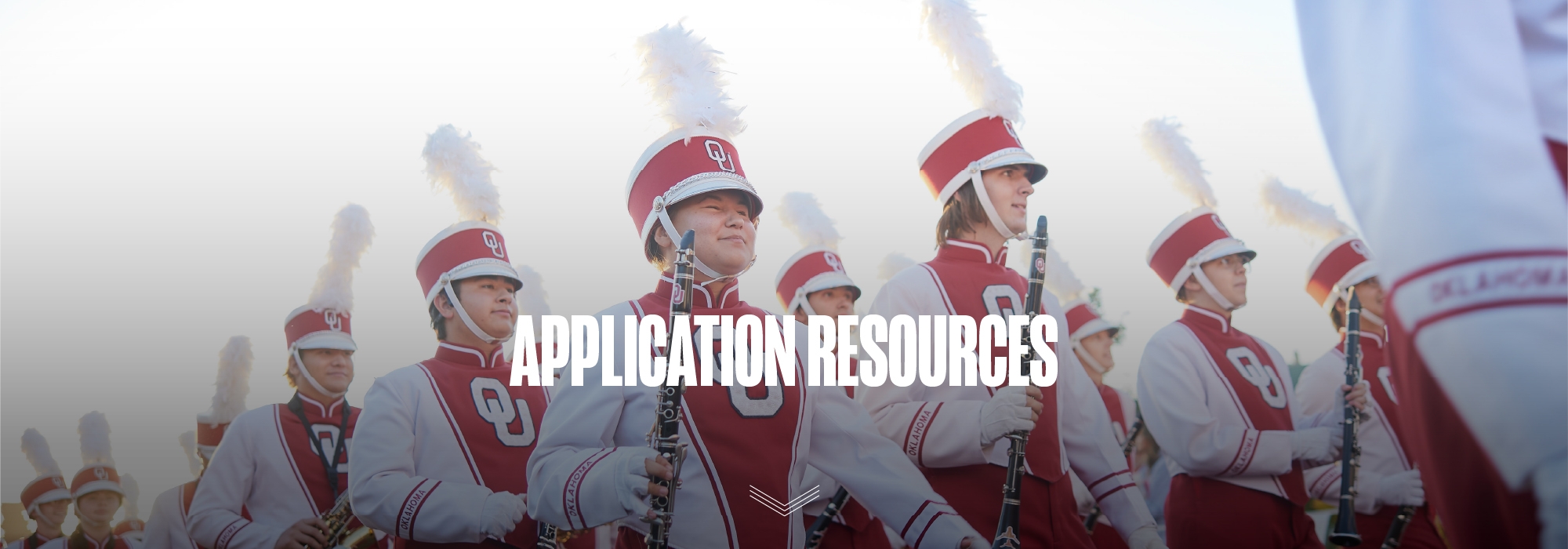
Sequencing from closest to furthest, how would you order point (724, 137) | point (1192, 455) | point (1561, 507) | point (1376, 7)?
point (1561, 507), point (1376, 7), point (724, 137), point (1192, 455)

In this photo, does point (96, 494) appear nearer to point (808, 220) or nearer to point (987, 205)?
point (808, 220)

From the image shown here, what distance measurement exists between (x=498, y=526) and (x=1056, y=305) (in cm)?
288

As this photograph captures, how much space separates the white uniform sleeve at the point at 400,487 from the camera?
14.2 ft

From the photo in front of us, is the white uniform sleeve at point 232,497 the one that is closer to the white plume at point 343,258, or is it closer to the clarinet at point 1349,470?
the white plume at point 343,258

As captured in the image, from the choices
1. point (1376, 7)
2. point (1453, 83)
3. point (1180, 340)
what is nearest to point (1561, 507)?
point (1453, 83)

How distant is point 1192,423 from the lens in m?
5.18

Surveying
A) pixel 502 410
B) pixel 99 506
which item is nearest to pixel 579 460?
pixel 502 410

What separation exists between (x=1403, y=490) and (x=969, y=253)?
341cm

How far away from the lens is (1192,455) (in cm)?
510

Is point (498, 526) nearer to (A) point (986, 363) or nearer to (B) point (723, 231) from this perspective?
(B) point (723, 231)

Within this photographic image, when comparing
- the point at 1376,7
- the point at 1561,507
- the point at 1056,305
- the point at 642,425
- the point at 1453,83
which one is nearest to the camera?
the point at 1561,507

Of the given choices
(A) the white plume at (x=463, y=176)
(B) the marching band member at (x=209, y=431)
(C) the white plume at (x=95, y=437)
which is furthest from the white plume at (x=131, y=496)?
(A) the white plume at (x=463, y=176)

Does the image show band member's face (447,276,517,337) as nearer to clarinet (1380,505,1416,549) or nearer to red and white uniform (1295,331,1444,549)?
red and white uniform (1295,331,1444,549)

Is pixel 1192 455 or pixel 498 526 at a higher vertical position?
pixel 1192 455
